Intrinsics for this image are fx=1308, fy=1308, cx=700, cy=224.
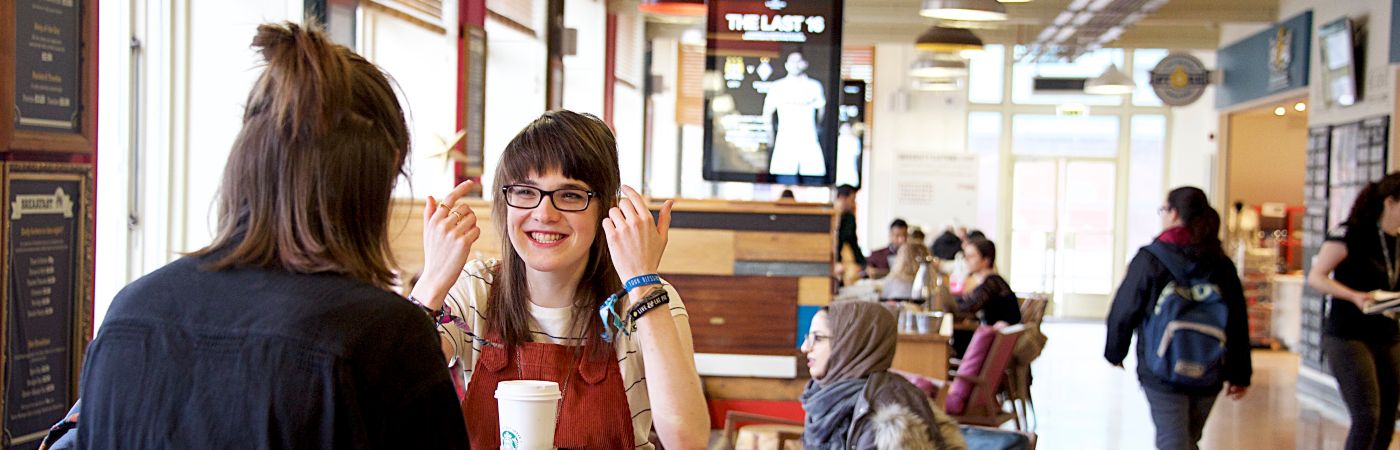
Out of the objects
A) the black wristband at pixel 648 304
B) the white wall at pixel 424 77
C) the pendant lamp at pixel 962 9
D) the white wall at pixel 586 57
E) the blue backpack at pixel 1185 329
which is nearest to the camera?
the black wristband at pixel 648 304

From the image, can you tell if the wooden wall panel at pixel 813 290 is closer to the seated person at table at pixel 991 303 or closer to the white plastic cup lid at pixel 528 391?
the seated person at table at pixel 991 303

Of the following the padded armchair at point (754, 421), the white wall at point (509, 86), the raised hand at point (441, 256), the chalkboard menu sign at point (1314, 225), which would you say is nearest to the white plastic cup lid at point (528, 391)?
the raised hand at point (441, 256)

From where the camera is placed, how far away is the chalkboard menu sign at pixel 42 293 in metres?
3.61

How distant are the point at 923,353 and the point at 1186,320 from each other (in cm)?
184

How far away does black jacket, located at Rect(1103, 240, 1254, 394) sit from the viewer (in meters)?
5.09

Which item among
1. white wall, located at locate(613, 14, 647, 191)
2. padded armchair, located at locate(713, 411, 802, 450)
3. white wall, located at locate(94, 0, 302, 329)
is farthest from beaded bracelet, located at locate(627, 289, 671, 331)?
white wall, located at locate(613, 14, 647, 191)

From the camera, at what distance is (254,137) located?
1.24 m

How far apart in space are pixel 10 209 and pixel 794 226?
3647 mm

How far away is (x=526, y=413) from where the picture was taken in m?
1.64

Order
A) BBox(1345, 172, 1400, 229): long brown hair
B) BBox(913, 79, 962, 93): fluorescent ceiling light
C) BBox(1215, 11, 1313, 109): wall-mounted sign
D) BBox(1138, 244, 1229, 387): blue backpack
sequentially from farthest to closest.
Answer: BBox(913, 79, 962, 93): fluorescent ceiling light
BBox(1215, 11, 1313, 109): wall-mounted sign
BBox(1345, 172, 1400, 229): long brown hair
BBox(1138, 244, 1229, 387): blue backpack

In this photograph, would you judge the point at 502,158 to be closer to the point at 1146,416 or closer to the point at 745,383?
the point at 745,383

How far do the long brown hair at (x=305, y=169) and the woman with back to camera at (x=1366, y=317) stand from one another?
565 centimetres

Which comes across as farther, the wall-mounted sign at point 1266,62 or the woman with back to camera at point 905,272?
the wall-mounted sign at point 1266,62

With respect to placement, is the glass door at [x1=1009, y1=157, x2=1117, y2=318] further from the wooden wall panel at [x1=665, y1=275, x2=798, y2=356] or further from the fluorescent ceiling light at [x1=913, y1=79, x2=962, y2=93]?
the wooden wall panel at [x1=665, y1=275, x2=798, y2=356]
